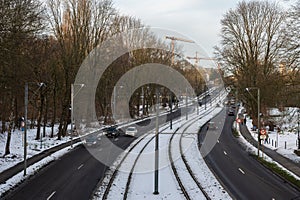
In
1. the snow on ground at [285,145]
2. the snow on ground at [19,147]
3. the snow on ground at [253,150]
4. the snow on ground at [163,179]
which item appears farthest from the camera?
the snow on ground at [285,145]

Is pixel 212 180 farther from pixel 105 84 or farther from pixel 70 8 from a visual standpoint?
pixel 105 84

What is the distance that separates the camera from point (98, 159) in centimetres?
3022

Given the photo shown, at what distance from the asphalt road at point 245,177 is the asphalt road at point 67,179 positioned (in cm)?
844

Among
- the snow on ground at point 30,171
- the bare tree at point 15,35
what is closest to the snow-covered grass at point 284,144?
the snow on ground at point 30,171

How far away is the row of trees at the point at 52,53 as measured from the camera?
21.7 m

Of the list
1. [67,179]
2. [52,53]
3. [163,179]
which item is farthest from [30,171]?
[52,53]

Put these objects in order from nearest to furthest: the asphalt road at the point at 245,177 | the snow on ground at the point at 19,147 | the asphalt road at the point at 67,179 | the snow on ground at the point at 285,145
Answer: the asphalt road at the point at 67,179 → the asphalt road at the point at 245,177 → the snow on ground at the point at 19,147 → the snow on ground at the point at 285,145

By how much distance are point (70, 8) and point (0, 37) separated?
80.2 feet

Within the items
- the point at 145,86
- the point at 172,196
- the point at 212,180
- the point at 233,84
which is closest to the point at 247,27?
the point at 233,84

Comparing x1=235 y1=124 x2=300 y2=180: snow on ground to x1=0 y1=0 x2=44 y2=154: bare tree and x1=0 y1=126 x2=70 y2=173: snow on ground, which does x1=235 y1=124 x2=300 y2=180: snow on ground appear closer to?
x1=0 y1=0 x2=44 y2=154: bare tree

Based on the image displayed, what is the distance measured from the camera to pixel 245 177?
79.8 feet

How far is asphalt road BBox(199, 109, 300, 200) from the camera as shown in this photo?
2018cm

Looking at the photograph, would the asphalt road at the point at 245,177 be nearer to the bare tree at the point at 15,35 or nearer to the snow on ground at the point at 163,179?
the snow on ground at the point at 163,179

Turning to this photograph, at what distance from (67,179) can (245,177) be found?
1205 centimetres
